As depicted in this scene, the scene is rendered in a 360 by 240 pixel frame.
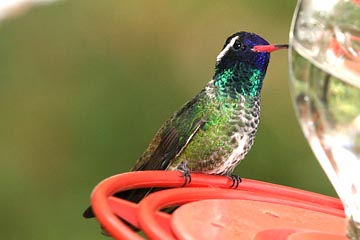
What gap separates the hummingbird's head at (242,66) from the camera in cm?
195

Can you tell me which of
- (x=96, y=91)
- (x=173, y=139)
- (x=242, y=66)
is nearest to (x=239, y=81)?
(x=242, y=66)

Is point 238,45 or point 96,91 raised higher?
point 238,45

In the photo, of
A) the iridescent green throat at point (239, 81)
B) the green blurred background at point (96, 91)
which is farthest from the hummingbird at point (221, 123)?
the green blurred background at point (96, 91)

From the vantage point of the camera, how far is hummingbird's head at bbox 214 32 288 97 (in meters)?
1.95

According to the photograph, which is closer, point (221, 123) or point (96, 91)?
point (221, 123)

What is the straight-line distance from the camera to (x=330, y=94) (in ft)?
3.50

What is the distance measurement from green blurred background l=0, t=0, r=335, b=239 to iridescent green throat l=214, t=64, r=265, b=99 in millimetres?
1738

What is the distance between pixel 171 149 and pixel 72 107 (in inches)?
79.7

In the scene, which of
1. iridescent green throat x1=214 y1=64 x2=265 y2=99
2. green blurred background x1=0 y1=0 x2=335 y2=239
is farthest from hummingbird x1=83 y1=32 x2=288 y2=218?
green blurred background x1=0 y1=0 x2=335 y2=239

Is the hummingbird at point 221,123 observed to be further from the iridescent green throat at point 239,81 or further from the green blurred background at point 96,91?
the green blurred background at point 96,91

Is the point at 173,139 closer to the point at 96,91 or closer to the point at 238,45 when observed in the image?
the point at 238,45

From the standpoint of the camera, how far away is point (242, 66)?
6.44 ft

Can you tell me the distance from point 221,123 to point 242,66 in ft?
0.47

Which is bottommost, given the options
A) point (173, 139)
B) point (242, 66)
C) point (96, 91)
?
point (96, 91)
